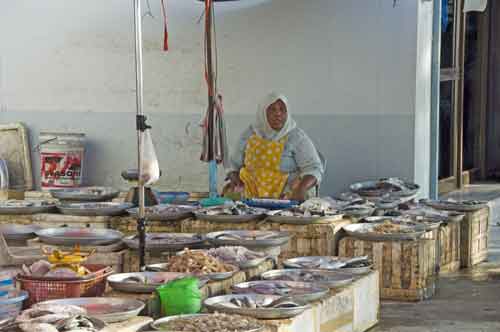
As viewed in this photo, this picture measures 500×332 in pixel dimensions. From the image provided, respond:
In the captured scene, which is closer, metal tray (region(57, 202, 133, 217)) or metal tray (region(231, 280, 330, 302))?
metal tray (region(231, 280, 330, 302))

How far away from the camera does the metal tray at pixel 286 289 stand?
4629 millimetres

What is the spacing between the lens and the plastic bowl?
4.09 meters

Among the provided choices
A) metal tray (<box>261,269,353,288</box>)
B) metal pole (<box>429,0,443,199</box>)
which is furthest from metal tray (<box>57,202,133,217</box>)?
metal pole (<box>429,0,443,199</box>)

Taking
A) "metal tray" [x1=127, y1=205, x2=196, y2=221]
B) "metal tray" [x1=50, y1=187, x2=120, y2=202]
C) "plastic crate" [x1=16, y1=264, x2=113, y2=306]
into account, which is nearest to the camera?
"plastic crate" [x1=16, y1=264, x2=113, y2=306]

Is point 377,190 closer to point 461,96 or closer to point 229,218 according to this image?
point 229,218

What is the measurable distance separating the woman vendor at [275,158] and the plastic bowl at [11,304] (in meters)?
4.72

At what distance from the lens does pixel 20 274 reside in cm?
453

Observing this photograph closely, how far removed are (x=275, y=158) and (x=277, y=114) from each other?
39cm

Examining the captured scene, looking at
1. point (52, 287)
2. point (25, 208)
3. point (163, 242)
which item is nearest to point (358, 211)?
point (163, 242)

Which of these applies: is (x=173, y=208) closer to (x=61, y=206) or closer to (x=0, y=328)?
(x=61, y=206)

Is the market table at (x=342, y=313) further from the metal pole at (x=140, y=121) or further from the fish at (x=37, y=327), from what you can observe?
the metal pole at (x=140, y=121)

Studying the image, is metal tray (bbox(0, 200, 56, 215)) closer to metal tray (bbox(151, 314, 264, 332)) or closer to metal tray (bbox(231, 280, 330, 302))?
metal tray (bbox(231, 280, 330, 302))

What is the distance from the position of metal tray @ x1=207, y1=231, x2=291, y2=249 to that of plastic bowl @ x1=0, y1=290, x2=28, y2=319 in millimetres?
1970

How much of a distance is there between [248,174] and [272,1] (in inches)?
95.1
